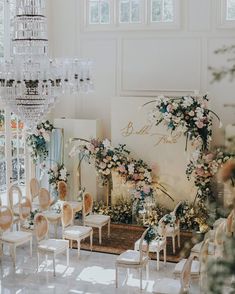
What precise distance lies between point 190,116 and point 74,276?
144 inches

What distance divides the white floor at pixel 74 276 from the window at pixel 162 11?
496cm

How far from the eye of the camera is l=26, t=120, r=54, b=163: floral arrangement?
1180 centimetres

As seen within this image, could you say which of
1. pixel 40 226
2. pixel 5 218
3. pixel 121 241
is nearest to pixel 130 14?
pixel 121 241

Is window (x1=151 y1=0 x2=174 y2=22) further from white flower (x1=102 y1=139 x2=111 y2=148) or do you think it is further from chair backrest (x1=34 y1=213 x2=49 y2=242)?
chair backrest (x1=34 y1=213 x2=49 y2=242)

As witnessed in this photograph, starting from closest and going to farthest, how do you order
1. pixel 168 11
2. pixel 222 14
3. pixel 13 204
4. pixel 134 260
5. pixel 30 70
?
pixel 30 70 < pixel 134 260 < pixel 222 14 < pixel 13 204 < pixel 168 11

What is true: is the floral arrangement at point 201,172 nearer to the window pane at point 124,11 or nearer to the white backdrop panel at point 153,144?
the white backdrop panel at point 153,144

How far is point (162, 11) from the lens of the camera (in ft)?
38.5

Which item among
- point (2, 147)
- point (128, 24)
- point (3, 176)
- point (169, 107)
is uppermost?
point (128, 24)

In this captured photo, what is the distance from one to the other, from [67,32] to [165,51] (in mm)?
2266

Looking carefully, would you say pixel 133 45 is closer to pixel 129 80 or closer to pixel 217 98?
pixel 129 80

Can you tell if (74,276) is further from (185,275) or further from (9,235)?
(185,275)

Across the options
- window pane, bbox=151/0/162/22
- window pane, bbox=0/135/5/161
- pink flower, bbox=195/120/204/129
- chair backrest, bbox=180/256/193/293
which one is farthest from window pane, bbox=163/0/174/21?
chair backrest, bbox=180/256/193/293

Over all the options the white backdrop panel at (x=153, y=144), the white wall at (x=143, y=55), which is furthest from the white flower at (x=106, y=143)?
the white wall at (x=143, y=55)

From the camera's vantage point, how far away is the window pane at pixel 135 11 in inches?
470
